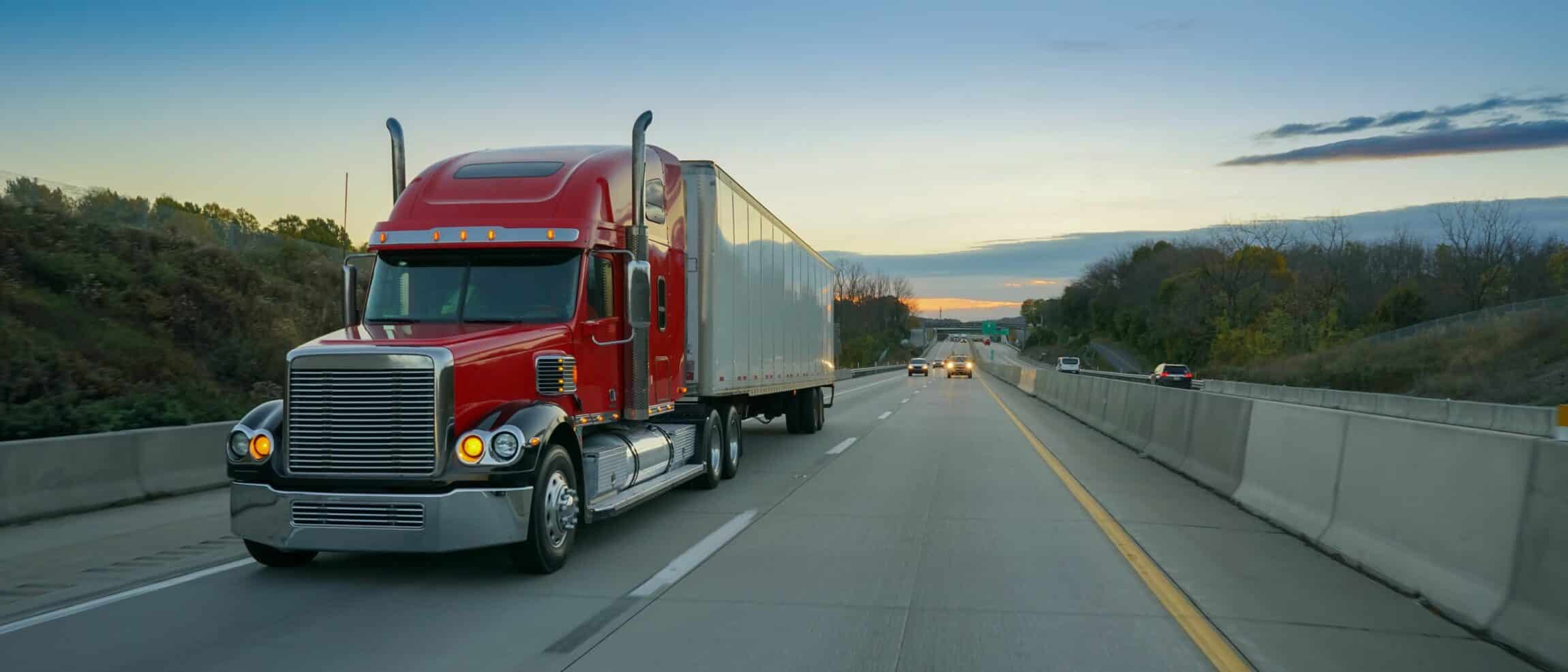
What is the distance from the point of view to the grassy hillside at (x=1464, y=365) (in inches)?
1607

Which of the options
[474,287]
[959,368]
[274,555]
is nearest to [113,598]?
[274,555]

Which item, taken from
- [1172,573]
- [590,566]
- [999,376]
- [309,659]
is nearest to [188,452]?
[590,566]

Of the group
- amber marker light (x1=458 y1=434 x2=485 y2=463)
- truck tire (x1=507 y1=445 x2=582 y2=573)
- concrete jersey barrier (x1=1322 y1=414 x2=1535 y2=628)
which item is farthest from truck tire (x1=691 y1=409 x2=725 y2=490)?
concrete jersey barrier (x1=1322 y1=414 x2=1535 y2=628)

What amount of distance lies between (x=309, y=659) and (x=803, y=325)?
14.5 m

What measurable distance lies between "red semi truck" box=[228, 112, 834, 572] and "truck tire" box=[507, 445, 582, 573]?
2cm

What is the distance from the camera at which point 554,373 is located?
27.5 feet

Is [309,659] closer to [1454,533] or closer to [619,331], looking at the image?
[619,331]

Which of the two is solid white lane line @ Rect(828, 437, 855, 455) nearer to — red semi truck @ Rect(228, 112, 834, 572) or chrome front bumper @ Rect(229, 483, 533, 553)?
red semi truck @ Rect(228, 112, 834, 572)

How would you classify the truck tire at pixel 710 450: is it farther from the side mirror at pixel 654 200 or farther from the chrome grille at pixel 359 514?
the chrome grille at pixel 359 514

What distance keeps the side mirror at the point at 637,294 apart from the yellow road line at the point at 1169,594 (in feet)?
14.1

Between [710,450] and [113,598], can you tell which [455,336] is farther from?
[710,450]

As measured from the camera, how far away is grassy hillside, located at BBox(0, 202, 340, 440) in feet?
51.3

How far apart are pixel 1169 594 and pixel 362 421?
17.8 ft

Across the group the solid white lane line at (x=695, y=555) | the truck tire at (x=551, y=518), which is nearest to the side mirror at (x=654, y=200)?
the solid white lane line at (x=695, y=555)
